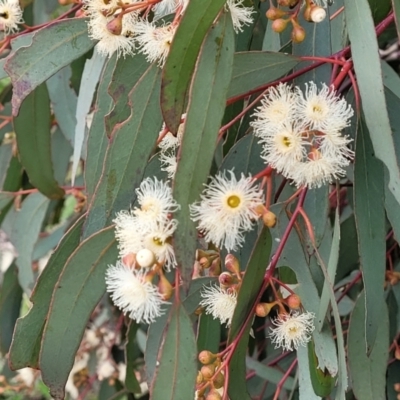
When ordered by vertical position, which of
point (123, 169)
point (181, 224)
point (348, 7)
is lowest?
point (181, 224)

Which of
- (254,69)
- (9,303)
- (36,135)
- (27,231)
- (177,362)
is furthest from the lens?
(9,303)

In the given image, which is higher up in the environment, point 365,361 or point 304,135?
point 304,135

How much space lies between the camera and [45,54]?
1.01 m

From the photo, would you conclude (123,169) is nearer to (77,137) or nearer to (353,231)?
(77,137)

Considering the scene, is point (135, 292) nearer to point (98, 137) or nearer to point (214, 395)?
point (214, 395)

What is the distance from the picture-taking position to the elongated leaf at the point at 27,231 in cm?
150

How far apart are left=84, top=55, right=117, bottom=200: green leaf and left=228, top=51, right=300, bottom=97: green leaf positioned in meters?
0.22

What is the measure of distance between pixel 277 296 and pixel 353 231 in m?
0.50

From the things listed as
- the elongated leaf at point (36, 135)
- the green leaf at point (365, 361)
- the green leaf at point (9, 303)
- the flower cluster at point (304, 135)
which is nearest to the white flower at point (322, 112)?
the flower cluster at point (304, 135)

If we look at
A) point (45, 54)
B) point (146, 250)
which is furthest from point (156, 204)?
point (45, 54)

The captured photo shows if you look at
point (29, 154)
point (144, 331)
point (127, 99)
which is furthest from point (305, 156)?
point (144, 331)

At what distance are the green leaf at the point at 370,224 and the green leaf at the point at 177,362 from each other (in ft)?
0.77

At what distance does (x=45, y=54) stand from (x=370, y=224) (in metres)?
0.54

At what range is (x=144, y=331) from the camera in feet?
5.81
